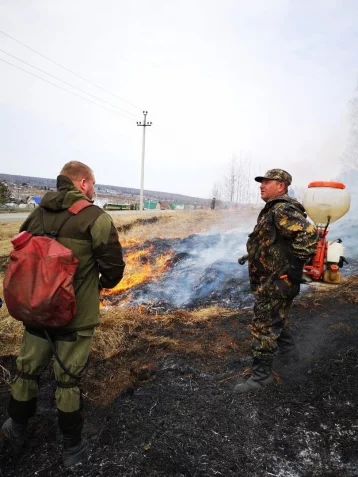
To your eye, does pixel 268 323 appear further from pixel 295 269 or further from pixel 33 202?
pixel 33 202

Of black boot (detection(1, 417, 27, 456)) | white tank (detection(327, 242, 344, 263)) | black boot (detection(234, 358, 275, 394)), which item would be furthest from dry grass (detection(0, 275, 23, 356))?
white tank (detection(327, 242, 344, 263))

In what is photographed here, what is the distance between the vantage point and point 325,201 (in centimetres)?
513

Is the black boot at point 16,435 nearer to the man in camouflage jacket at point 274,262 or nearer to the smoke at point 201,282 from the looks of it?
the man in camouflage jacket at point 274,262

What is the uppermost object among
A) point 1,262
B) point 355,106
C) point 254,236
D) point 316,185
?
point 355,106

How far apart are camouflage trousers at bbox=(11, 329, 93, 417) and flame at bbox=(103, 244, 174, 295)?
5313 mm

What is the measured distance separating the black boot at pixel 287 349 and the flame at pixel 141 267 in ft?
15.6

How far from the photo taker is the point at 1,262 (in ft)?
36.2

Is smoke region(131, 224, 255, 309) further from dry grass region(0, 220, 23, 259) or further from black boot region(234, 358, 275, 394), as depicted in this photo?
dry grass region(0, 220, 23, 259)

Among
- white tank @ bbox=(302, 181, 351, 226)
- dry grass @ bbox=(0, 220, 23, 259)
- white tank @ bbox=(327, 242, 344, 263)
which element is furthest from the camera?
dry grass @ bbox=(0, 220, 23, 259)

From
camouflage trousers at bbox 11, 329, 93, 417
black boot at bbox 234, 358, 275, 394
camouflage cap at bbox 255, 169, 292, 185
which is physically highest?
camouflage cap at bbox 255, 169, 292, 185

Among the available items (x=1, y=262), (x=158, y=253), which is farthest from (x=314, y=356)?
(x=1, y=262)

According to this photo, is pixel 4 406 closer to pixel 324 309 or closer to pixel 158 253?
pixel 324 309

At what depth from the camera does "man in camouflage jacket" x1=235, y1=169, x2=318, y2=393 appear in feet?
10.5

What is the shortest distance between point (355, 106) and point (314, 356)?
950 inches
